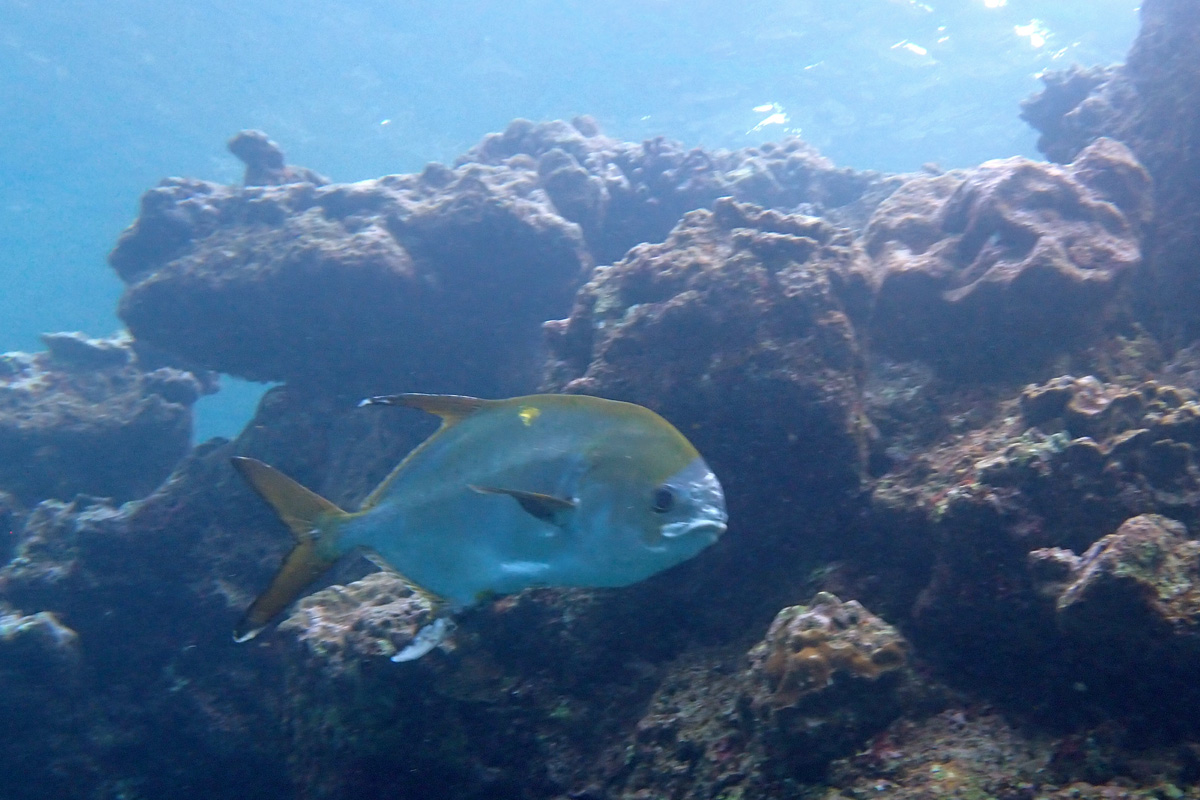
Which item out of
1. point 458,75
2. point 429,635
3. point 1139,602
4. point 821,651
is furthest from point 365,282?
point 458,75

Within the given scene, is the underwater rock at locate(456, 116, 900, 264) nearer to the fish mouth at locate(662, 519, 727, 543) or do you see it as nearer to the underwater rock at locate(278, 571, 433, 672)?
the underwater rock at locate(278, 571, 433, 672)

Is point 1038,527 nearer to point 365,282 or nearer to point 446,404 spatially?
point 446,404

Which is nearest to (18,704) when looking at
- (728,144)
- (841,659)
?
(841,659)

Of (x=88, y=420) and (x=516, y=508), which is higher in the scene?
(x=88, y=420)

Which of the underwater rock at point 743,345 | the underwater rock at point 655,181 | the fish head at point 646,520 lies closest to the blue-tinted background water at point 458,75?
the underwater rock at point 655,181

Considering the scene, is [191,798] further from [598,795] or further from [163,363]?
[163,363]

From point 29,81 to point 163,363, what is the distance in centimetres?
1745

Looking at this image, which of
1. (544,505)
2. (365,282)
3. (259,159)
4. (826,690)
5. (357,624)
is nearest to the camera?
(544,505)

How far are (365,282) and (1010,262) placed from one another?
6.96 metres

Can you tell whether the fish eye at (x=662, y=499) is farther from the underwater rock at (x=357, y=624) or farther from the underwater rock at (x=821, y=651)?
the underwater rock at (x=357, y=624)

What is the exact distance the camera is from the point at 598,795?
3797 mm

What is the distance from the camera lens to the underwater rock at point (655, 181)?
10062mm

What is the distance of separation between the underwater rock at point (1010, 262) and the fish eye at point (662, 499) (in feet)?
12.1

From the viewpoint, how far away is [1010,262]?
5.07 m
